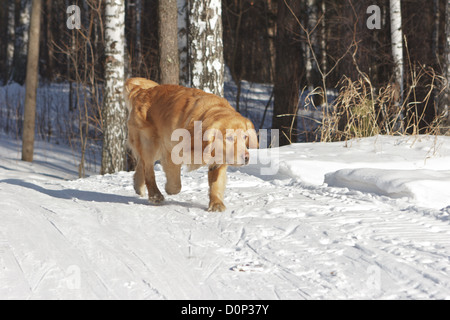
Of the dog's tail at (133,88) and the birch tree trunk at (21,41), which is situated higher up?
the birch tree trunk at (21,41)

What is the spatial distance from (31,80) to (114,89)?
Result: 4.35m

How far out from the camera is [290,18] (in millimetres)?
13445

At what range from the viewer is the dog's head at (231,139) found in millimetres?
4465

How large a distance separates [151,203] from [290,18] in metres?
9.11

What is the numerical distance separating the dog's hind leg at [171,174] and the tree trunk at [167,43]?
14.2ft

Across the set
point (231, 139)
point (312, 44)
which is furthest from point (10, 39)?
point (231, 139)

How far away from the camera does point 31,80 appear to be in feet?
42.3

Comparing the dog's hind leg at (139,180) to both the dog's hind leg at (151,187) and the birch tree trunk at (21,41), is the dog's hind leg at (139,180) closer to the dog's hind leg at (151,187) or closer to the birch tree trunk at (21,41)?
the dog's hind leg at (151,187)

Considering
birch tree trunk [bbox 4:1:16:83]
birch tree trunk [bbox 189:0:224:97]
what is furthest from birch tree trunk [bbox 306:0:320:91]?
birch tree trunk [bbox 4:1:16:83]

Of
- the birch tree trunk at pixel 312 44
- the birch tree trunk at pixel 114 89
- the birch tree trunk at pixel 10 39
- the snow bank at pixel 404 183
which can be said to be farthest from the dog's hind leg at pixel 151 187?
the birch tree trunk at pixel 10 39

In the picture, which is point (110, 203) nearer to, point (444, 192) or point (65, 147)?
point (444, 192)

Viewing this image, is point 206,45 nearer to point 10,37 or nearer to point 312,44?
point 312,44

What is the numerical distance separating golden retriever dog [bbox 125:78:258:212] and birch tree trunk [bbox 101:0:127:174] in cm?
340
